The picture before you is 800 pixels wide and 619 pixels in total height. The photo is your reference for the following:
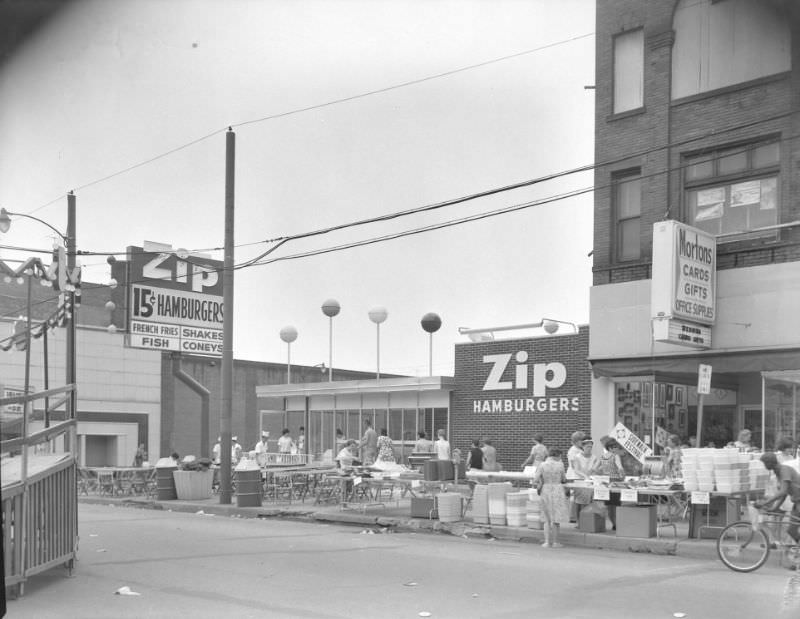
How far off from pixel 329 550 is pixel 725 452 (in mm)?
6445

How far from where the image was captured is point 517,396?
2770 cm

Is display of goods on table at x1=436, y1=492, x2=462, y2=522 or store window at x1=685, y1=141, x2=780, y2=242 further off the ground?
store window at x1=685, y1=141, x2=780, y2=242

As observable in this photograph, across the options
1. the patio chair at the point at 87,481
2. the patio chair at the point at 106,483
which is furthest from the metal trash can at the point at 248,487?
the patio chair at the point at 87,481

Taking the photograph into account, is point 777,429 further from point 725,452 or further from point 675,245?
point 725,452

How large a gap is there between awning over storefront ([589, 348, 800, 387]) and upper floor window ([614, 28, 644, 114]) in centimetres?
609

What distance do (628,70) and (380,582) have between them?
15.7 meters

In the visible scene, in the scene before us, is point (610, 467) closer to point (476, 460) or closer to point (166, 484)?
point (476, 460)

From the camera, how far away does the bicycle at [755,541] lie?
12672mm

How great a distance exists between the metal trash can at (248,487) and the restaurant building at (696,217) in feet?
28.3

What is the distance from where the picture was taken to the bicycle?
41.6ft

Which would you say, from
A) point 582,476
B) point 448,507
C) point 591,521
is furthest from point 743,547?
point 448,507

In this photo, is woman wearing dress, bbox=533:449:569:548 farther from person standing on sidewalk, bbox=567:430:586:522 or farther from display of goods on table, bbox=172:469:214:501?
display of goods on table, bbox=172:469:214:501

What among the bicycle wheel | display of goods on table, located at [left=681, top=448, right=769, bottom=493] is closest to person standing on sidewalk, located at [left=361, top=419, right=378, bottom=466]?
display of goods on table, located at [left=681, top=448, right=769, bottom=493]

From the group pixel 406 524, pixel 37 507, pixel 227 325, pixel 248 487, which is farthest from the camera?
pixel 227 325
